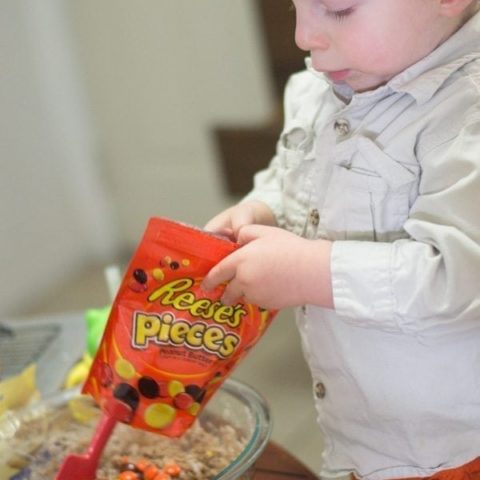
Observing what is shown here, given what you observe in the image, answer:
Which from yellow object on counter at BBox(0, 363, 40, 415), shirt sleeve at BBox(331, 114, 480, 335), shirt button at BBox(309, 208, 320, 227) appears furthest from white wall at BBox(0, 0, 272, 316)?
shirt sleeve at BBox(331, 114, 480, 335)

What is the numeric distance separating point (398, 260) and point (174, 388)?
0.79ft

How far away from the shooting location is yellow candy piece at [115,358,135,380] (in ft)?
2.62

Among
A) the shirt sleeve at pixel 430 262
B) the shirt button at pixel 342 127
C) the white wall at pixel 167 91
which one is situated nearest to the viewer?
the shirt sleeve at pixel 430 262

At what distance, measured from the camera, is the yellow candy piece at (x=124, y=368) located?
0.80m

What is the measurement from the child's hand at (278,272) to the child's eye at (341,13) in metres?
0.17

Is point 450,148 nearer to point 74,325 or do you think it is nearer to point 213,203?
point 74,325

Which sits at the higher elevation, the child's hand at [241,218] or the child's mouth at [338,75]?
the child's mouth at [338,75]

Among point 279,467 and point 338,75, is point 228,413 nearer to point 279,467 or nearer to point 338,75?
point 279,467

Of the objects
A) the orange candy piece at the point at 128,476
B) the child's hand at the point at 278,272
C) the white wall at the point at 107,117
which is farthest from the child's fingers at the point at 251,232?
the white wall at the point at 107,117

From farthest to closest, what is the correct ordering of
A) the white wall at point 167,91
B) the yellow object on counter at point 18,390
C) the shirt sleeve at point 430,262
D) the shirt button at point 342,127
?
the white wall at point 167,91
the yellow object on counter at point 18,390
the shirt button at point 342,127
the shirt sleeve at point 430,262

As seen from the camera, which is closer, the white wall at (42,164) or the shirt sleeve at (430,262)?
the shirt sleeve at (430,262)

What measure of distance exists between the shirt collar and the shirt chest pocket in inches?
2.1

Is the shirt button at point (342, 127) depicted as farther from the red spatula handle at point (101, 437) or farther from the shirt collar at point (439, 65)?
the red spatula handle at point (101, 437)

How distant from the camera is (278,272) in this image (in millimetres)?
715
